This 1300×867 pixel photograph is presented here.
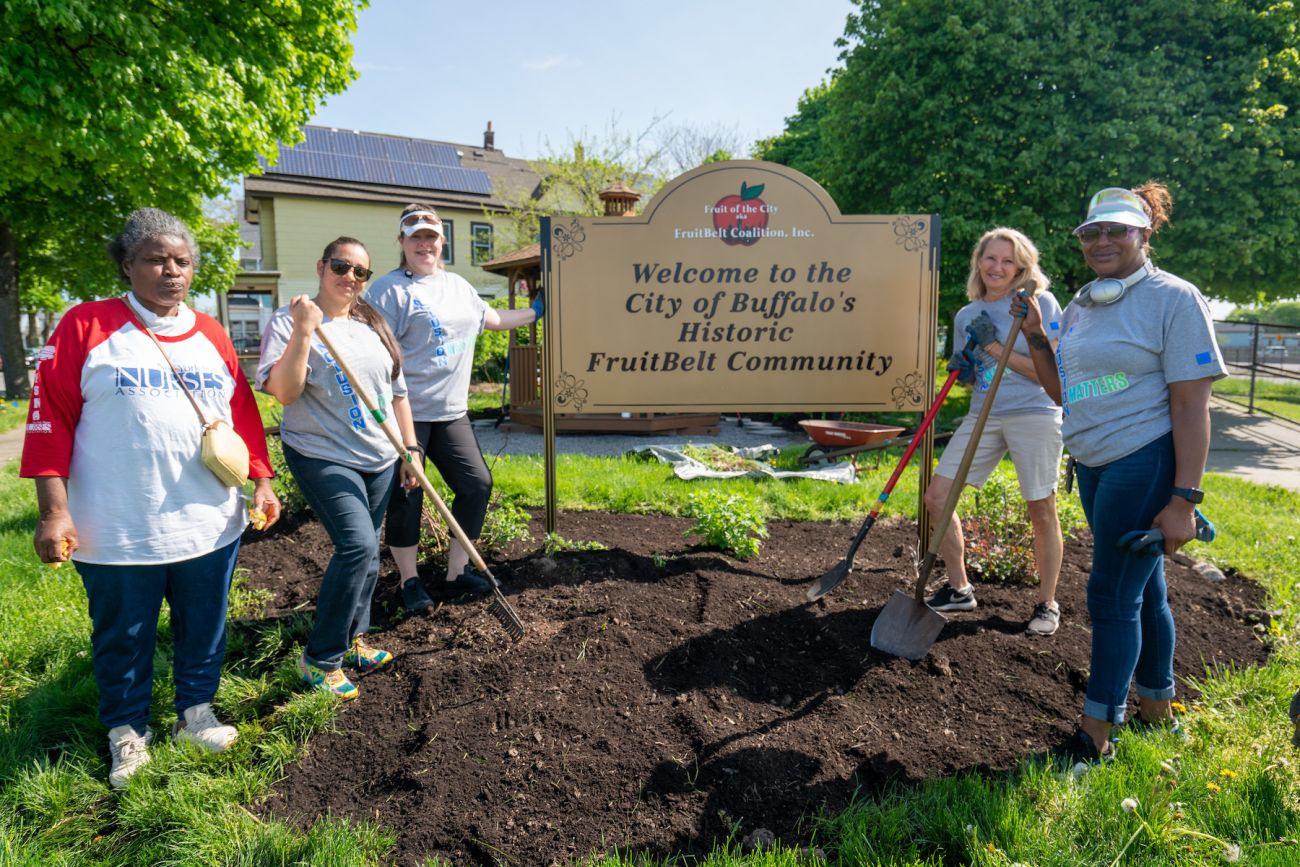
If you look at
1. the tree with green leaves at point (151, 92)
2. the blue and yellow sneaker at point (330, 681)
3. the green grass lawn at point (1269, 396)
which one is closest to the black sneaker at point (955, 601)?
the blue and yellow sneaker at point (330, 681)

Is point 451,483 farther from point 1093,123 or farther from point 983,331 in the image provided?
point 1093,123

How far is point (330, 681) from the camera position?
2.88m

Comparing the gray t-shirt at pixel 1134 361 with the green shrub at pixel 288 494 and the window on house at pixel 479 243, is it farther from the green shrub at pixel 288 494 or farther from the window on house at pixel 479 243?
the window on house at pixel 479 243

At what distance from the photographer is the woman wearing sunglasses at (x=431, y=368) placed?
3521mm

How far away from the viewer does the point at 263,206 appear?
24641mm

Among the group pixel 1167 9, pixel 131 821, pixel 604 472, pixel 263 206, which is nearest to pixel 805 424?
pixel 604 472

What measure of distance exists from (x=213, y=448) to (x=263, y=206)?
25946 mm

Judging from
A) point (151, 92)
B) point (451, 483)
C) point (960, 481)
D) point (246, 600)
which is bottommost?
point (246, 600)

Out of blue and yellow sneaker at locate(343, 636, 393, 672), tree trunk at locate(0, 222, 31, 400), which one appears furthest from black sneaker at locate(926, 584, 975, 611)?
tree trunk at locate(0, 222, 31, 400)

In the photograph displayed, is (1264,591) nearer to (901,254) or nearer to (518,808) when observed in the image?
(901,254)

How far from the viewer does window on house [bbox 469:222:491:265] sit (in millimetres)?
25656

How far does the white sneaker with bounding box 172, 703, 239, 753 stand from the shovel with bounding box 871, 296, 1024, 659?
2550 millimetres

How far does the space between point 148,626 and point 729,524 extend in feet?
9.26

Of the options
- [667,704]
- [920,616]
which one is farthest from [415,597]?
[920,616]
